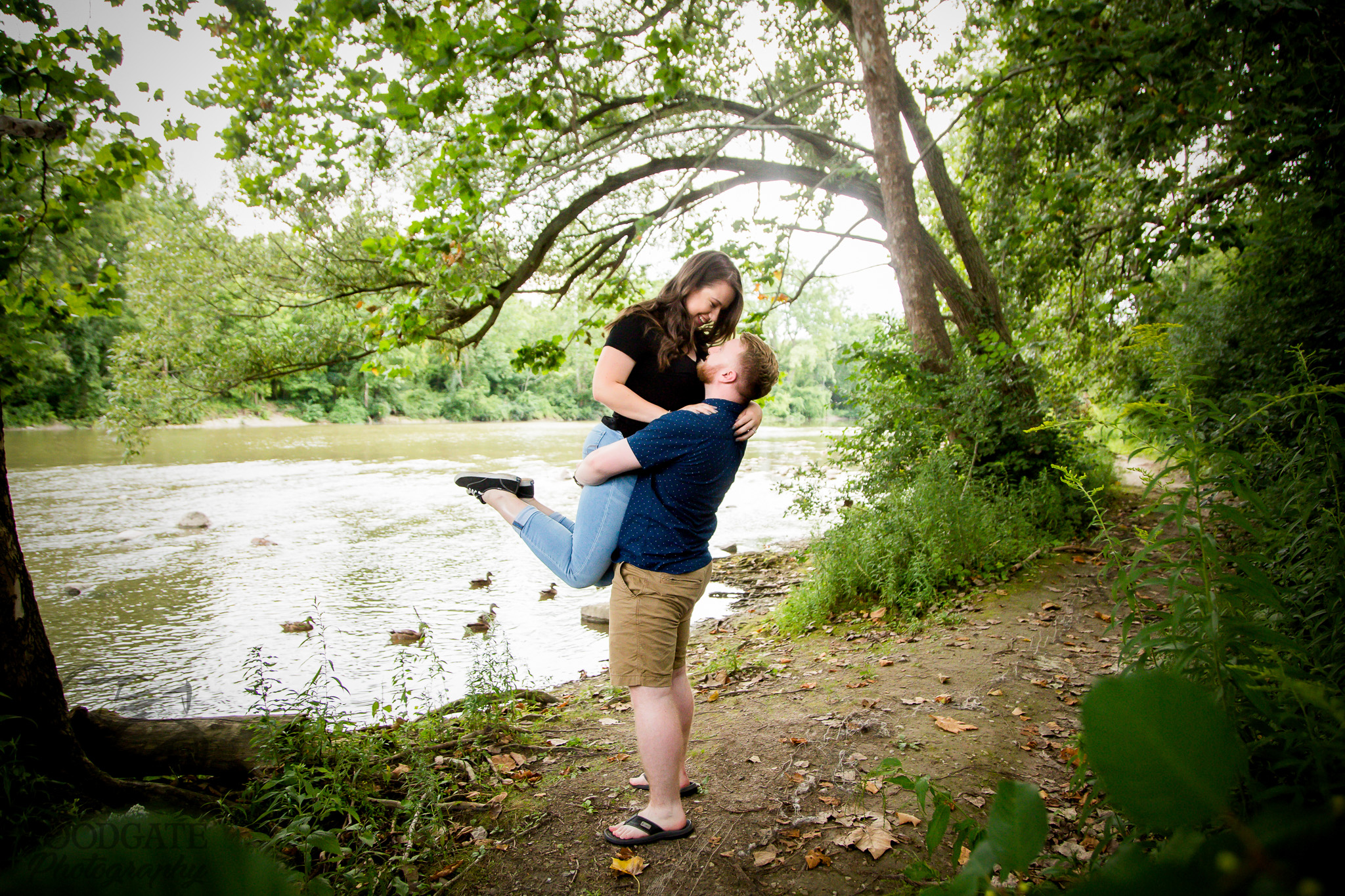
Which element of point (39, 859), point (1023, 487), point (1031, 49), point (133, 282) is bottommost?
point (1023, 487)

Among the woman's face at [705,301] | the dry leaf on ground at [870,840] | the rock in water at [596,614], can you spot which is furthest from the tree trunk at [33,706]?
the rock in water at [596,614]

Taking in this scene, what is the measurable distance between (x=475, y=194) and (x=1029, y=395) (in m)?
5.74

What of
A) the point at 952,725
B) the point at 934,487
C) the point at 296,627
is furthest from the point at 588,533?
the point at 296,627

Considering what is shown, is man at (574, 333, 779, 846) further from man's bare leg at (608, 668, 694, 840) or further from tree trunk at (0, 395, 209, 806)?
tree trunk at (0, 395, 209, 806)

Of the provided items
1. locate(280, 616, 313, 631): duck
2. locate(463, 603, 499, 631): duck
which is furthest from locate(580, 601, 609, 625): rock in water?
locate(280, 616, 313, 631): duck

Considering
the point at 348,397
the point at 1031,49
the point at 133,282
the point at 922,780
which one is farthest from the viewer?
the point at 348,397

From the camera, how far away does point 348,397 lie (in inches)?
1425

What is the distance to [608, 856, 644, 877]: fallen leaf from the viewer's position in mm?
2371

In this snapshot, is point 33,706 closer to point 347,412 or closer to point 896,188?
point 896,188

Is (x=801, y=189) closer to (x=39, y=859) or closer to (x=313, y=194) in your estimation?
(x=313, y=194)

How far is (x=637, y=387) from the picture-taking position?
8.86ft

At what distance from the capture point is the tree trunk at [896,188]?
6410mm

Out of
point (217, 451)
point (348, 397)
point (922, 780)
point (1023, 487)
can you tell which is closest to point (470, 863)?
point (922, 780)

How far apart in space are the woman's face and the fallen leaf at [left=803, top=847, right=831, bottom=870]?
1.97m
